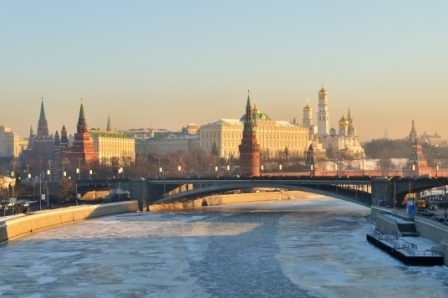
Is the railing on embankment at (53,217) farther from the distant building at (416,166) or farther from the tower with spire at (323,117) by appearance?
the tower with spire at (323,117)

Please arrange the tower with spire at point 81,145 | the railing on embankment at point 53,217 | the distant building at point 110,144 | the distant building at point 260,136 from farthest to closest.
Answer: the distant building at point 260,136
the distant building at point 110,144
the tower with spire at point 81,145
the railing on embankment at point 53,217

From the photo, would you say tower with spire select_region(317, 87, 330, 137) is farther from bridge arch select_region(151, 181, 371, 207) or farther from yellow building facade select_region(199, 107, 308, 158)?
bridge arch select_region(151, 181, 371, 207)

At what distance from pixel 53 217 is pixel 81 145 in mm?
57692

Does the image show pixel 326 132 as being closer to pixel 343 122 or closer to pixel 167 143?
pixel 343 122

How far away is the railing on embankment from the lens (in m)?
43.6

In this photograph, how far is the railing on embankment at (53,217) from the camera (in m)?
43.6

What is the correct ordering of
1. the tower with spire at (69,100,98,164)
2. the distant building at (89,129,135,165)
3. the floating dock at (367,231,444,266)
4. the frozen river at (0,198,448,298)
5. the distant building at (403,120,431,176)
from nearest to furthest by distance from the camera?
1. the frozen river at (0,198,448,298)
2. the floating dock at (367,231,444,266)
3. the tower with spire at (69,100,98,164)
4. the distant building at (403,120,431,176)
5. the distant building at (89,129,135,165)

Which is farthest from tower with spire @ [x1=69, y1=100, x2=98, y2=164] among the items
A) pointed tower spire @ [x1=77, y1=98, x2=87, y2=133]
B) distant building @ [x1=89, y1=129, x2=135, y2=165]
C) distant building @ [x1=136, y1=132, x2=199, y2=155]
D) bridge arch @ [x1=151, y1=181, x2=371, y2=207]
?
distant building @ [x1=136, y1=132, x2=199, y2=155]

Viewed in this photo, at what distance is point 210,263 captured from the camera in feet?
112

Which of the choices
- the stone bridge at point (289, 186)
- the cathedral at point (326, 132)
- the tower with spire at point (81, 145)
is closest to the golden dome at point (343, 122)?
the cathedral at point (326, 132)

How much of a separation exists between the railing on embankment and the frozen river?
85 centimetres

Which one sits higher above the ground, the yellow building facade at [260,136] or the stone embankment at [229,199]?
the yellow building facade at [260,136]

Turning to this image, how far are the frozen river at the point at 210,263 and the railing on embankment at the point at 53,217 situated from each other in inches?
33.5

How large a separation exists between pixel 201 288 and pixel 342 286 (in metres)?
4.82
